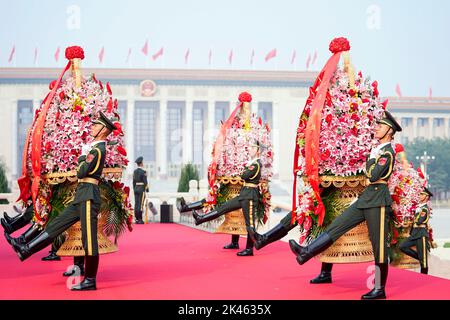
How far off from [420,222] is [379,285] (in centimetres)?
348

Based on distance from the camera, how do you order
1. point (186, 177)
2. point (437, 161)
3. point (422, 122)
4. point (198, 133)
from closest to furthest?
1. point (186, 177)
2. point (437, 161)
3. point (422, 122)
4. point (198, 133)

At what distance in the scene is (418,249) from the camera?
32.8 feet

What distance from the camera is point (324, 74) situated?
7.64 m

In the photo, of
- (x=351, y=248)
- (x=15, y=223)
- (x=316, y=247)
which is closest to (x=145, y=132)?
(x=15, y=223)

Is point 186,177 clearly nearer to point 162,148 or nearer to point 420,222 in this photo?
point 420,222

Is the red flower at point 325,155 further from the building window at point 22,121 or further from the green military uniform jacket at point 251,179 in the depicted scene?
the building window at point 22,121

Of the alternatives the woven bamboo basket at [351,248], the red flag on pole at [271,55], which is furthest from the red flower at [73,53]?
the red flag on pole at [271,55]

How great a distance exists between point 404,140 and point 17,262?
234 feet

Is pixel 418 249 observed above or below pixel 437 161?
below

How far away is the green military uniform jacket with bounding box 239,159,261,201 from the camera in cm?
1056

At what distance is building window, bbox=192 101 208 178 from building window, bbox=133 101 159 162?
4.52 m

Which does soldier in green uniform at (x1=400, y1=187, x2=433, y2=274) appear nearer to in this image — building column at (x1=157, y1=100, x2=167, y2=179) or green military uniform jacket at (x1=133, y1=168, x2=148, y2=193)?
green military uniform jacket at (x1=133, y1=168, x2=148, y2=193)

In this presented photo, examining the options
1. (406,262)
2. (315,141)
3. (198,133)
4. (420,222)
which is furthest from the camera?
(198,133)
